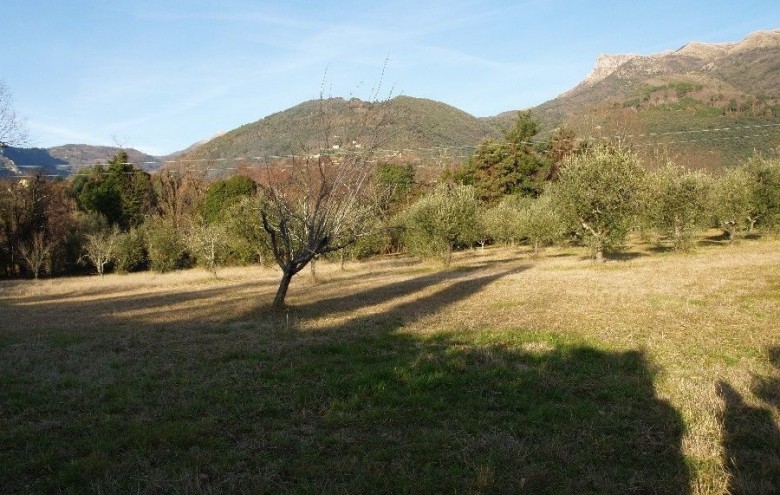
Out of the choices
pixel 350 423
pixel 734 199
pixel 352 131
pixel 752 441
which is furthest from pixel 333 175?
pixel 734 199

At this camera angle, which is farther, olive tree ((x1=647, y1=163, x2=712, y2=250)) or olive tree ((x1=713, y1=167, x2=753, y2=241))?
olive tree ((x1=713, y1=167, x2=753, y2=241))

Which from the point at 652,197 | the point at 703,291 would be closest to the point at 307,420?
the point at 703,291

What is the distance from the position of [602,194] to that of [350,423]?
25.5 m

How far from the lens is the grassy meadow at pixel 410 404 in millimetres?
4488

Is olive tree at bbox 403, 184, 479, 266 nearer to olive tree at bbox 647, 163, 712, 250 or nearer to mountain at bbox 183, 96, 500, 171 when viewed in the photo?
mountain at bbox 183, 96, 500, 171

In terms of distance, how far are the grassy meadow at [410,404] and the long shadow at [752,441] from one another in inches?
0.9

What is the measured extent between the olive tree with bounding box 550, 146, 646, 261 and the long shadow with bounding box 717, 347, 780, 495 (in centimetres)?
2270

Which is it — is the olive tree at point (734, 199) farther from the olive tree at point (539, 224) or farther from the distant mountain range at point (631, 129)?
the distant mountain range at point (631, 129)

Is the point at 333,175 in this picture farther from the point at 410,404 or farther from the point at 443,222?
the point at 443,222

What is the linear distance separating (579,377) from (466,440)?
9.32 feet

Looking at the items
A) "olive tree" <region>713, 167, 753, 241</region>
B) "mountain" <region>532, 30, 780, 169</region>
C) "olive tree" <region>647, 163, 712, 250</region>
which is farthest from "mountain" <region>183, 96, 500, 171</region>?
"olive tree" <region>713, 167, 753, 241</region>

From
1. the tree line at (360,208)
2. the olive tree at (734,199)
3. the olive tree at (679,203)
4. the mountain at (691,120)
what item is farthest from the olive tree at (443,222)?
the mountain at (691,120)

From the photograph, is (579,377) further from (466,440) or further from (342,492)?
(342,492)

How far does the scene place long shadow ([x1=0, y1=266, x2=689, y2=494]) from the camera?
14.6ft
